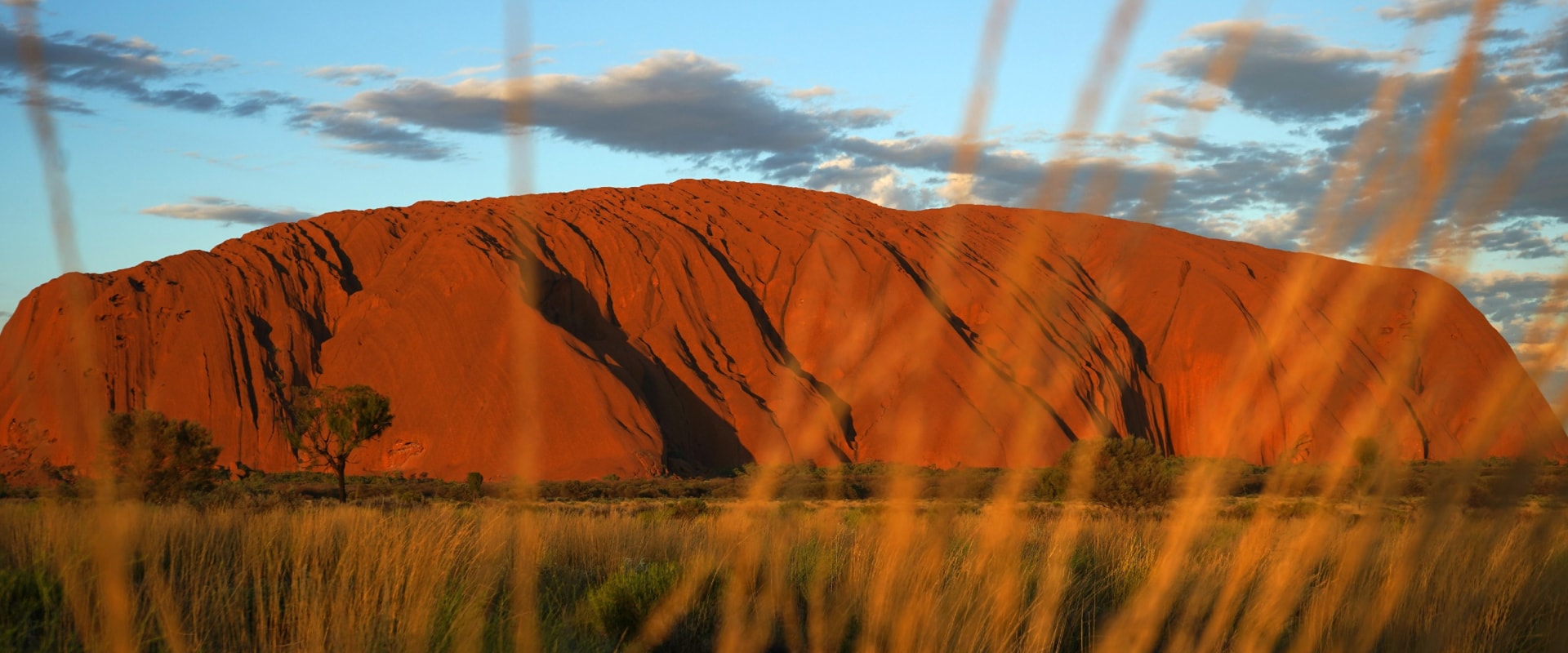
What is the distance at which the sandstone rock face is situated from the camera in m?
55.4

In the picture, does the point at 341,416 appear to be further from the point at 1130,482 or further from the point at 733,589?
the point at 733,589

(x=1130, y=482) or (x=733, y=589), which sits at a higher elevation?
(x=733, y=589)

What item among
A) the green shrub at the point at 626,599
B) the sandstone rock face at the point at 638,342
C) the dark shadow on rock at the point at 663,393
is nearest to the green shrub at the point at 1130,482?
the sandstone rock face at the point at 638,342

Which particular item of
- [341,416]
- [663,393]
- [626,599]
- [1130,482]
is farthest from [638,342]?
[626,599]

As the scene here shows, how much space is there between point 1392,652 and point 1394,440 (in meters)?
3.13

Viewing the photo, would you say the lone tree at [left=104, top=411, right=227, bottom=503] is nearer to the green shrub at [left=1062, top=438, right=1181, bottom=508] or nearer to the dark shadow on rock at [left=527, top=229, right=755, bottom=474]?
the green shrub at [left=1062, top=438, right=1181, bottom=508]

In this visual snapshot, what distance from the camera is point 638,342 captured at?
64125 mm

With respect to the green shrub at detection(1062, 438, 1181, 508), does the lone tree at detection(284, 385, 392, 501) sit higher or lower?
higher

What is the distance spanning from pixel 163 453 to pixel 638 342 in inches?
1649

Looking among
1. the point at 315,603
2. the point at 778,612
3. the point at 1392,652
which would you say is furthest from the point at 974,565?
the point at 315,603

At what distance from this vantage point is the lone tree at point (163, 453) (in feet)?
69.3

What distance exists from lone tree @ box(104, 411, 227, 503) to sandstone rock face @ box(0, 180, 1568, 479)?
2266cm

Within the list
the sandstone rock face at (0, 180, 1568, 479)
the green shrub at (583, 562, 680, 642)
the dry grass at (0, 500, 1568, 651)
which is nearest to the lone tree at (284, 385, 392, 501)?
the sandstone rock face at (0, 180, 1568, 479)

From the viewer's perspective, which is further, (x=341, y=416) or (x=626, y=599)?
(x=341, y=416)
